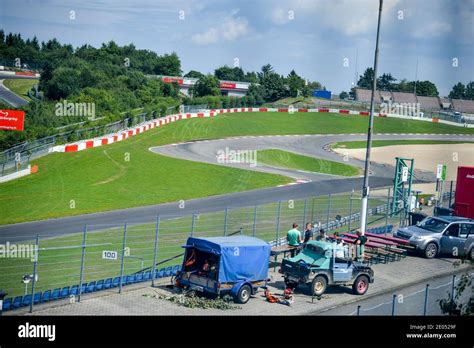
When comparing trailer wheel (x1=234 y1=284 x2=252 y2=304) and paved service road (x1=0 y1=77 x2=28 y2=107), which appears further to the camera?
paved service road (x1=0 y1=77 x2=28 y2=107)

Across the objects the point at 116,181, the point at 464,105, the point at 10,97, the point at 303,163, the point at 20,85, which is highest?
the point at 464,105

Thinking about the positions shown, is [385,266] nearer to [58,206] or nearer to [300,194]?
[300,194]

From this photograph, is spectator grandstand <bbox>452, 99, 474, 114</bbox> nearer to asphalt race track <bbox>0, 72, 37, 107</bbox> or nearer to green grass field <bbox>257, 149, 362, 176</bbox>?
green grass field <bbox>257, 149, 362, 176</bbox>

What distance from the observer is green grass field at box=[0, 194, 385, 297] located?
19844mm

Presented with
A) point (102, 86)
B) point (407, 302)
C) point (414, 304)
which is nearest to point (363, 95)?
point (102, 86)

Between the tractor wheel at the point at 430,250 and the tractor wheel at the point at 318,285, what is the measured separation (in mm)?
7522

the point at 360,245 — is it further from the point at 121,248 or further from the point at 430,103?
the point at 430,103

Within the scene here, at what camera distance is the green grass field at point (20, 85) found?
55406mm

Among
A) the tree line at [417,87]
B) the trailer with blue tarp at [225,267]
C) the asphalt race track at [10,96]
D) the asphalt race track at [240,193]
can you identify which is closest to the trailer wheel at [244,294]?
the trailer with blue tarp at [225,267]

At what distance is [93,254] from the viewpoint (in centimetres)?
2264

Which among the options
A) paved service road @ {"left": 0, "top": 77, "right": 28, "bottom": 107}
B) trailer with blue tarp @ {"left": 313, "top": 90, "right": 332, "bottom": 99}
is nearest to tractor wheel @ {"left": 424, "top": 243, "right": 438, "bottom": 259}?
paved service road @ {"left": 0, "top": 77, "right": 28, "bottom": 107}

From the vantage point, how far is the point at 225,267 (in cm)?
1800

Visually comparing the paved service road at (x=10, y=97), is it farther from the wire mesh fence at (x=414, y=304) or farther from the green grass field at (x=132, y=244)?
the wire mesh fence at (x=414, y=304)

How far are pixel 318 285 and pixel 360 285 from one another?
163 cm
